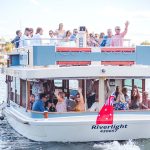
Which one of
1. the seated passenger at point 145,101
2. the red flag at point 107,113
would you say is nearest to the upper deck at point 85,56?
the seated passenger at point 145,101

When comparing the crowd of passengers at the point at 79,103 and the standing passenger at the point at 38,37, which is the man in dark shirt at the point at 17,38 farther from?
the crowd of passengers at the point at 79,103

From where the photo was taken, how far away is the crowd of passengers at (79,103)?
1641 cm

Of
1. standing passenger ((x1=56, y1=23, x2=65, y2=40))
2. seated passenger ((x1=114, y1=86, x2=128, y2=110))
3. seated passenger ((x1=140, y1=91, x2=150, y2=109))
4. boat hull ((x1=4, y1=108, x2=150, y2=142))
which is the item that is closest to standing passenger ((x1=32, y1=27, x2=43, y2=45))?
standing passenger ((x1=56, y1=23, x2=65, y2=40))

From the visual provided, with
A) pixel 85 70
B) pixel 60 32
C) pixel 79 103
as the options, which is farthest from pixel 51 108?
pixel 60 32

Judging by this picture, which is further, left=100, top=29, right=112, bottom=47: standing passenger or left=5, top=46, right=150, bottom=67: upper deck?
left=100, top=29, right=112, bottom=47: standing passenger

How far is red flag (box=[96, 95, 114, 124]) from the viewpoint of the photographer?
15.7 m

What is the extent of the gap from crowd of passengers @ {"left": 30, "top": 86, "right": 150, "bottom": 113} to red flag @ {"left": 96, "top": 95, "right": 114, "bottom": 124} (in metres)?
0.69

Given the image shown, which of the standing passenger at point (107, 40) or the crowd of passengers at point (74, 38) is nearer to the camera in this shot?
the crowd of passengers at point (74, 38)

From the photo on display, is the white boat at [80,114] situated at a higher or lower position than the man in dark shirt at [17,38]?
lower

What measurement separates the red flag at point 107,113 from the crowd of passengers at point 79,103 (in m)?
0.69

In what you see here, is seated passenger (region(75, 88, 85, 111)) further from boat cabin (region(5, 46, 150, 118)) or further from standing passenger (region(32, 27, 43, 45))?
standing passenger (region(32, 27, 43, 45))

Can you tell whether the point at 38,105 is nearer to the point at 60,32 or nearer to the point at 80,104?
the point at 80,104

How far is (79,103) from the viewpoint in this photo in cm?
1641

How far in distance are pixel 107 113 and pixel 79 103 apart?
3.55ft
